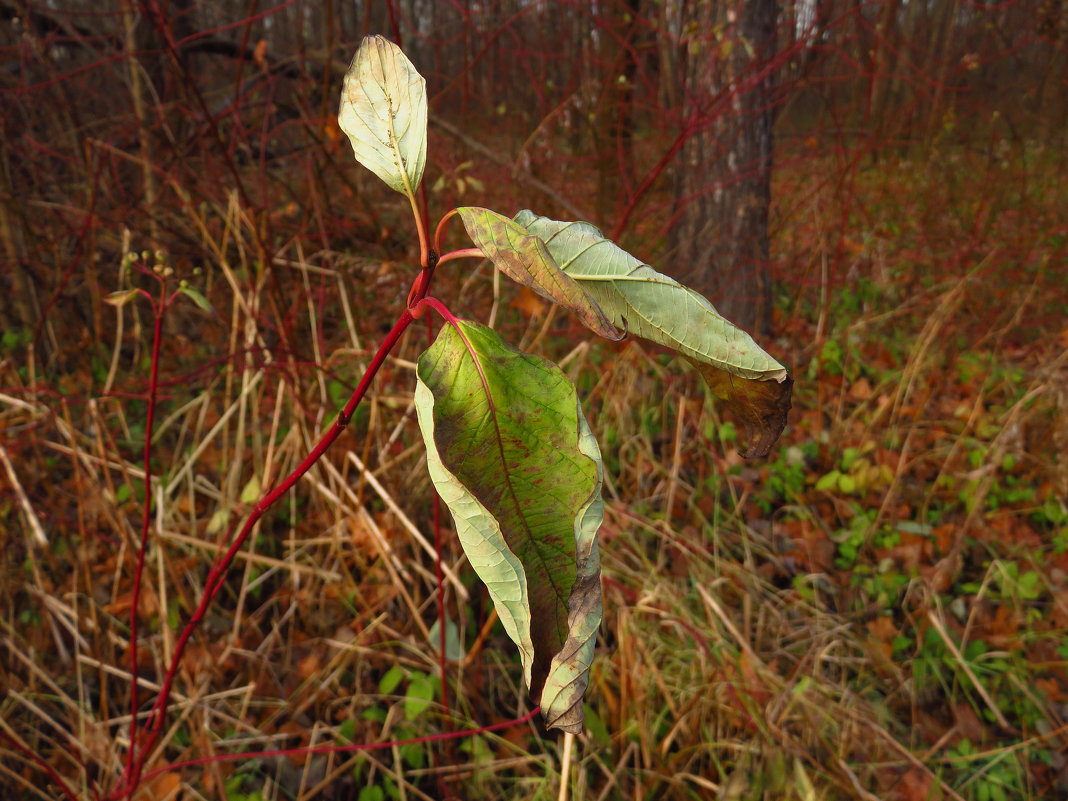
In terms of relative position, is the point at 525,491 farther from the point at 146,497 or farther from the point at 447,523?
the point at 447,523

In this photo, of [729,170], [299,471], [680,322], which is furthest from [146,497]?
[729,170]

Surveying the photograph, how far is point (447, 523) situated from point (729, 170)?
2197 millimetres

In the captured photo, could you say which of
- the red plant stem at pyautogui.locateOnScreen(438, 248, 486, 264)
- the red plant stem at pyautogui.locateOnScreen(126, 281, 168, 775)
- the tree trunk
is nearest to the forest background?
the tree trunk

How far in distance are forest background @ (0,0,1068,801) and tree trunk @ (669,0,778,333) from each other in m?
0.02

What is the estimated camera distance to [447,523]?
1951 millimetres

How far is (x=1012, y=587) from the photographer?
83.0 inches

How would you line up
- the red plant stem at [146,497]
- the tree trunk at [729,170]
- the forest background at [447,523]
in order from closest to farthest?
the red plant stem at [146,497]
the forest background at [447,523]
the tree trunk at [729,170]

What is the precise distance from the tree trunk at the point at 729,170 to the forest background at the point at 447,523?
0.02 metres

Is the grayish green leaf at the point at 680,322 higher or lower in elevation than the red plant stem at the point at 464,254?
lower

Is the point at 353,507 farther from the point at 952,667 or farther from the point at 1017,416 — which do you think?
the point at 1017,416

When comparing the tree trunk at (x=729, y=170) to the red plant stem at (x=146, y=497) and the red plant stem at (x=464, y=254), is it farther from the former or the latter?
the red plant stem at (x=464, y=254)

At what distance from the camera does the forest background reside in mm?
1489

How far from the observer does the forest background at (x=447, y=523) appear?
1489mm

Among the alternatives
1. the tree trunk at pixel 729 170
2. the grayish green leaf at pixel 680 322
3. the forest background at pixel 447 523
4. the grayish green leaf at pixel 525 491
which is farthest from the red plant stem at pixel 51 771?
the tree trunk at pixel 729 170
